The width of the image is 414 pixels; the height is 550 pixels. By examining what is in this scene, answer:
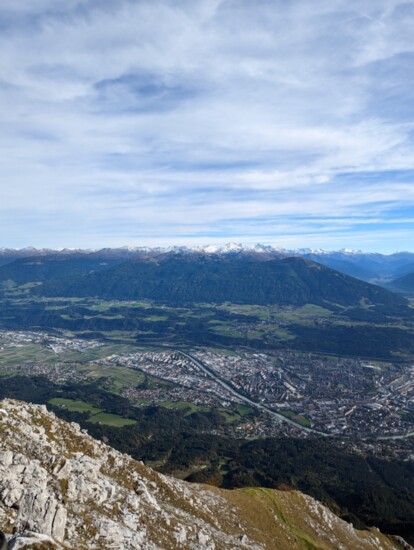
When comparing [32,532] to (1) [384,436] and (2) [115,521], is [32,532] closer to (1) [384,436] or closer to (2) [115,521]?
(2) [115,521]

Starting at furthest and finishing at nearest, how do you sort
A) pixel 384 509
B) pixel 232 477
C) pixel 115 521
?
pixel 232 477 → pixel 384 509 → pixel 115 521

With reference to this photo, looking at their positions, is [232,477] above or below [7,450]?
below

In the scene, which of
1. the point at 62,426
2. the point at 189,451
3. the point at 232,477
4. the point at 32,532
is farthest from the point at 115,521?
the point at 189,451

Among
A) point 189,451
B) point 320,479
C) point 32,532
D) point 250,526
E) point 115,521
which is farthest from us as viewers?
point 189,451

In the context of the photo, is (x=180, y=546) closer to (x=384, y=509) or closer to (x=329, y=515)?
(x=329, y=515)

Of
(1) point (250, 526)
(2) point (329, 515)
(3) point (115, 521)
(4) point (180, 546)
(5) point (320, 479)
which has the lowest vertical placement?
(5) point (320, 479)

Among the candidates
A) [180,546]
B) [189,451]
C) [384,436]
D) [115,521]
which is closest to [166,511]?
[180,546]

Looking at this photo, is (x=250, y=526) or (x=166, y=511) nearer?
(x=166, y=511)
